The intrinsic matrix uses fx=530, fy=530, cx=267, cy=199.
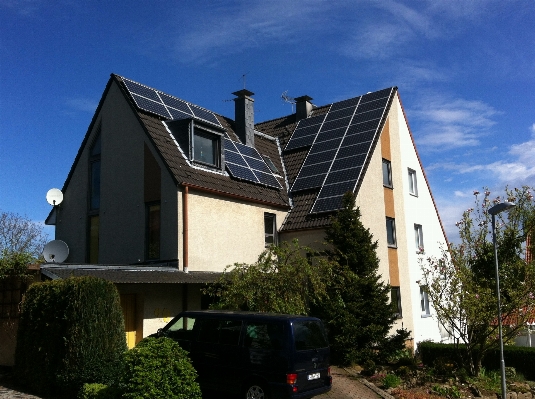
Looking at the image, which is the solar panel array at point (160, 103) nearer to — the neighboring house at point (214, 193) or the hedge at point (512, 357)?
the neighboring house at point (214, 193)

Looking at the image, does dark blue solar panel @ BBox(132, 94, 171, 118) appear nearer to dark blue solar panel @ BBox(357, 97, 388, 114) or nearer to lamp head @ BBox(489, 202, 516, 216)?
dark blue solar panel @ BBox(357, 97, 388, 114)

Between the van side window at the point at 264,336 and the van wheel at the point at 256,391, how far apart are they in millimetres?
755

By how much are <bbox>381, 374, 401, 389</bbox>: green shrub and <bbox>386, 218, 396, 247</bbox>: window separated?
860 cm

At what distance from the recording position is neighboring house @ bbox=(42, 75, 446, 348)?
1694 centimetres

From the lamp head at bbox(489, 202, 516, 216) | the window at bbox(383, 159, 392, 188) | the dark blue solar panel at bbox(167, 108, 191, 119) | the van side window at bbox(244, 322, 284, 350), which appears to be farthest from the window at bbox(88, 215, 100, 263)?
the lamp head at bbox(489, 202, 516, 216)

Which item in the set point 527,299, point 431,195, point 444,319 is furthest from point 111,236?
point 431,195

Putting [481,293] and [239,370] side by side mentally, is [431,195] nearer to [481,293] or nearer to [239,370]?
[481,293]

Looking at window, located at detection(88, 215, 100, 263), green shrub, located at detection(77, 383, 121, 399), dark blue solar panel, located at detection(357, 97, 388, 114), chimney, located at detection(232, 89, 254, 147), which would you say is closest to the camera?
green shrub, located at detection(77, 383, 121, 399)

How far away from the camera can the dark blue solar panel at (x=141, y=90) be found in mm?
19906

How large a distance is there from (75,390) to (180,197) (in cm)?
725

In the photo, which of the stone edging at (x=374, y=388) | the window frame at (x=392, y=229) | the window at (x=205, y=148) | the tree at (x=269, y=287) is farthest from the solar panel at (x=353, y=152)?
the stone edging at (x=374, y=388)

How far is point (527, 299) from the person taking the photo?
1576 cm

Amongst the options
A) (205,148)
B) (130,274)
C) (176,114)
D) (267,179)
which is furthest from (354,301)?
(176,114)

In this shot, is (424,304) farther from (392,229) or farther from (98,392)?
(98,392)
